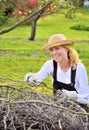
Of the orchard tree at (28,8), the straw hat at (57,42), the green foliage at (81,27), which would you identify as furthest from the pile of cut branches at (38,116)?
the green foliage at (81,27)

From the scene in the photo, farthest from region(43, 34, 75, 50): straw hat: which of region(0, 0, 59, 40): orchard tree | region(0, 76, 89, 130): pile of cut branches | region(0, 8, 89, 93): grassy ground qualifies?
region(0, 8, 89, 93): grassy ground

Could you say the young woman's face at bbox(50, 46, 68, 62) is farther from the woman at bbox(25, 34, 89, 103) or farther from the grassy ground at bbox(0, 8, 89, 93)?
the grassy ground at bbox(0, 8, 89, 93)

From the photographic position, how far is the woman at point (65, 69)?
17.0 feet

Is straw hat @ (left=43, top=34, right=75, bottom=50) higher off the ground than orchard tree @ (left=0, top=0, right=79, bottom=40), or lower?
lower

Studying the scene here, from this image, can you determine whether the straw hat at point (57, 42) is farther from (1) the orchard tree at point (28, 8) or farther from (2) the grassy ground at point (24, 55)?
(2) the grassy ground at point (24, 55)

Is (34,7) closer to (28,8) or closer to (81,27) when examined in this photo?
(28,8)

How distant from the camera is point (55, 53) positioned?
204 inches

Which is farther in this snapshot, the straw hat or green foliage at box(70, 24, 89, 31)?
green foliage at box(70, 24, 89, 31)

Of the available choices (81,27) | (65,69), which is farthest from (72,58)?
(81,27)

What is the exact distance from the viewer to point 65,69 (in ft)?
17.7

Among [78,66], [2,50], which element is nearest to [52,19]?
[2,50]

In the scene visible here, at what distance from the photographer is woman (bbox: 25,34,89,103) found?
17.0ft

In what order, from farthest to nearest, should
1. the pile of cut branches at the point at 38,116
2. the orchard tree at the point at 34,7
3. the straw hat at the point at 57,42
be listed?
the orchard tree at the point at 34,7 → the straw hat at the point at 57,42 → the pile of cut branches at the point at 38,116

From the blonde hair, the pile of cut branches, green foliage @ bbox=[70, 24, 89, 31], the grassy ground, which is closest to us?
the pile of cut branches
